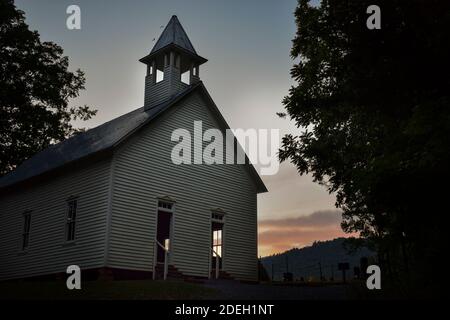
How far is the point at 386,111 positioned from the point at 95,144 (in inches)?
536

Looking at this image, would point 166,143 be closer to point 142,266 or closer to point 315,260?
point 142,266

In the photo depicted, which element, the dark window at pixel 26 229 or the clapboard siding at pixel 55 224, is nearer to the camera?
the clapboard siding at pixel 55 224

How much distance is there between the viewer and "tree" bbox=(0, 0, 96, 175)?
37.6 m

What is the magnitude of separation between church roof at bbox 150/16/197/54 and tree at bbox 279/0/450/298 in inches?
449

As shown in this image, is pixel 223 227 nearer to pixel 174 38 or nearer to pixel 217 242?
pixel 217 242

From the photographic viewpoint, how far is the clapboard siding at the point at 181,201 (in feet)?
65.4

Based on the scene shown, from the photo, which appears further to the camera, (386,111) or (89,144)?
(89,144)

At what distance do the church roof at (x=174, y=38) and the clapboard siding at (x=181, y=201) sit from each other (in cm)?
322

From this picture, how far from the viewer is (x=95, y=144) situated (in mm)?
22219

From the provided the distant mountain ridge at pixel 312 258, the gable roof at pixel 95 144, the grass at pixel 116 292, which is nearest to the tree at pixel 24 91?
the gable roof at pixel 95 144

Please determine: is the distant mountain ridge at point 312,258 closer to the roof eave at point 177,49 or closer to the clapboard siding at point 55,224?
the clapboard siding at point 55,224

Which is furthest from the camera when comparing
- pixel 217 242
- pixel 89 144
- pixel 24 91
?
pixel 24 91

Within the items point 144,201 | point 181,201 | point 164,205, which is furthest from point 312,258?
point 144,201
